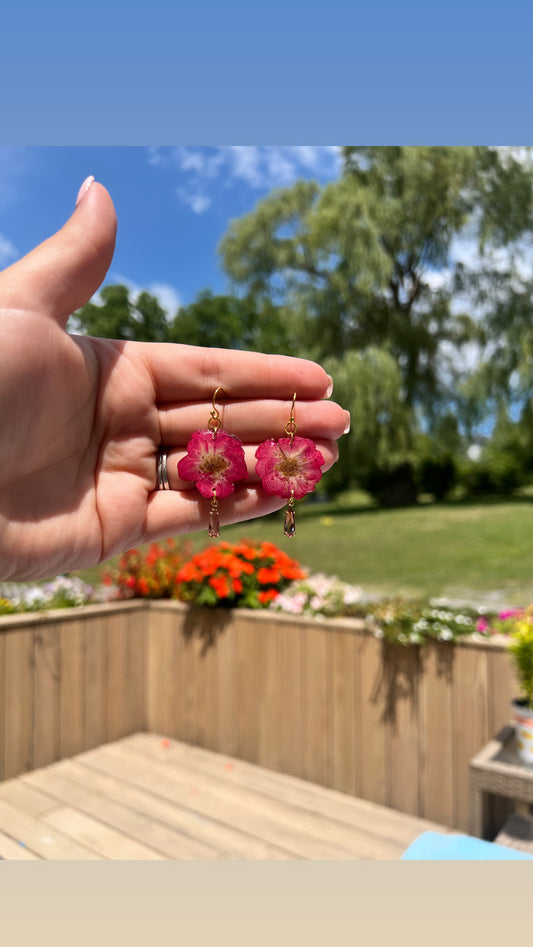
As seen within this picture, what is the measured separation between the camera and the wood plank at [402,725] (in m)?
1.83

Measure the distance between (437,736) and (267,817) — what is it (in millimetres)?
587

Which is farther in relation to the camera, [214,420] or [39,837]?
[39,837]

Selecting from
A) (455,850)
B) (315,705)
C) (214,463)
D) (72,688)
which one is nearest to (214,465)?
(214,463)

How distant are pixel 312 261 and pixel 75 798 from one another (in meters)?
6.55

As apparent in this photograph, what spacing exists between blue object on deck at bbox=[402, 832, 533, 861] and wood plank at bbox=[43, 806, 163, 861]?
0.76 metres

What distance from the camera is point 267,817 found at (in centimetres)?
183

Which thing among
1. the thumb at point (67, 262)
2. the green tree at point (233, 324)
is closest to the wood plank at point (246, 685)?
the thumb at point (67, 262)

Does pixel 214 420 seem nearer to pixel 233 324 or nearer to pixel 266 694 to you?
pixel 266 694

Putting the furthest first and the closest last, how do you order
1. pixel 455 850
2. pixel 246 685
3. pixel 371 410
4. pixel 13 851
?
pixel 371 410
pixel 246 685
pixel 13 851
pixel 455 850

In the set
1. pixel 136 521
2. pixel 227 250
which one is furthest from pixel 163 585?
pixel 227 250

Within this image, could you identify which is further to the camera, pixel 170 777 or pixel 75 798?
pixel 170 777

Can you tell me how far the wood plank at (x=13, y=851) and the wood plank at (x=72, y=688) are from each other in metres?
0.47

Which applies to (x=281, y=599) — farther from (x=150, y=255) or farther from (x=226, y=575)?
(x=150, y=255)

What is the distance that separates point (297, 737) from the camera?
2.08 meters
